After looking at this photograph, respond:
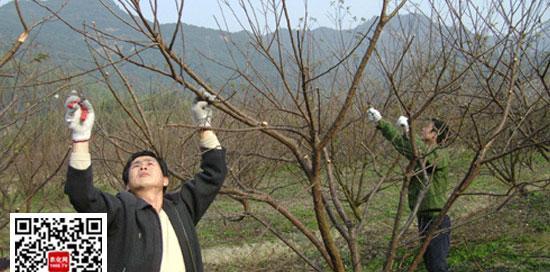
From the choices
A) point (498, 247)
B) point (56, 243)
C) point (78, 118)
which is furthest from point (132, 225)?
point (498, 247)

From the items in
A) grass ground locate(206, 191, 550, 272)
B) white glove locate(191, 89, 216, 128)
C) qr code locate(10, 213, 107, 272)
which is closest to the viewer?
qr code locate(10, 213, 107, 272)

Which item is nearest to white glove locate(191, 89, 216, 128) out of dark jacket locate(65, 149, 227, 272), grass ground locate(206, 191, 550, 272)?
dark jacket locate(65, 149, 227, 272)

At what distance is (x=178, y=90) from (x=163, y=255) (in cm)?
659

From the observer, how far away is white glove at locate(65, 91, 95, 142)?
1.81 metres

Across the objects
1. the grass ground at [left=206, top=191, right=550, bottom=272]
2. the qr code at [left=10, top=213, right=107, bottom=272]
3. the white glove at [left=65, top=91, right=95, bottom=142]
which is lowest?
the grass ground at [left=206, top=191, right=550, bottom=272]

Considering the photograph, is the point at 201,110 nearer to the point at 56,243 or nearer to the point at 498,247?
the point at 56,243

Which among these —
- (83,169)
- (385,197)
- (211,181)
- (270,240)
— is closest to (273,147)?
(270,240)

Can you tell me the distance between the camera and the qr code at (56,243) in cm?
181

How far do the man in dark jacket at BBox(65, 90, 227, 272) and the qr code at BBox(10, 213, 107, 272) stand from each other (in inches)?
2.4

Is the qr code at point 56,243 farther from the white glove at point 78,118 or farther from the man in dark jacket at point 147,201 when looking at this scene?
the white glove at point 78,118

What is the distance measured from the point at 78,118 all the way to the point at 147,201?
45cm

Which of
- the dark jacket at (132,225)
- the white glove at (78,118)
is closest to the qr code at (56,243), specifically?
the dark jacket at (132,225)

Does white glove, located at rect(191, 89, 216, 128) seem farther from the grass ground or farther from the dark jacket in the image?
the grass ground

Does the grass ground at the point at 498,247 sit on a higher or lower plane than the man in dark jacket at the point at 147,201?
lower
